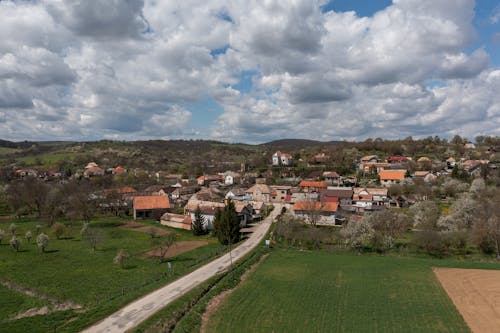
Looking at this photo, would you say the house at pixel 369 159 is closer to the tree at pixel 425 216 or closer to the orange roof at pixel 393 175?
the orange roof at pixel 393 175

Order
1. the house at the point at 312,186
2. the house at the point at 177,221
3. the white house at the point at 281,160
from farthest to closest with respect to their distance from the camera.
A: the white house at the point at 281,160 < the house at the point at 312,186 < the house at the point at 177,221

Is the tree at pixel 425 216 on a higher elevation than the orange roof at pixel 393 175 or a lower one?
lower

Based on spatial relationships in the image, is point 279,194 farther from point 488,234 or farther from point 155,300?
point 155,300

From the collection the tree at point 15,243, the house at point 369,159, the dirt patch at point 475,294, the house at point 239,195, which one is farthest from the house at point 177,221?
the house at point 369,159

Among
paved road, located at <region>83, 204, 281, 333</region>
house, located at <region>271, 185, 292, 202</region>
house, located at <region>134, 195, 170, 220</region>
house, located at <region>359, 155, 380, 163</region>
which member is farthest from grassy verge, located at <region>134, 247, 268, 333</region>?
house, located at <region>359, 155, 380, 163</region>

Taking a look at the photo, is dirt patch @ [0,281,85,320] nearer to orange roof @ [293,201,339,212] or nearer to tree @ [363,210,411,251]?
tree @ [363,210,411,251]

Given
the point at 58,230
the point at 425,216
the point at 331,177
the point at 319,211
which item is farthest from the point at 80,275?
the point at 331,177
